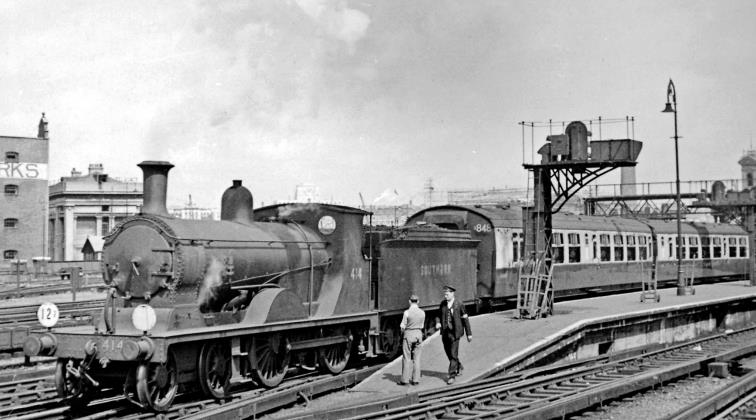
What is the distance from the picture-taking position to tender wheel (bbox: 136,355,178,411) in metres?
9.16

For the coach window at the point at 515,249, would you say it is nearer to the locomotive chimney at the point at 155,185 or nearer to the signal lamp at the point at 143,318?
the locomotive chimney at the point at 155,185

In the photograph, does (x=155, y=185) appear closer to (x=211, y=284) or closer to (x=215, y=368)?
(x=211, y=284)

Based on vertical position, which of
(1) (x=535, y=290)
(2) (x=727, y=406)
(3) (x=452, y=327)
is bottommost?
(2) (x=727, y=406)

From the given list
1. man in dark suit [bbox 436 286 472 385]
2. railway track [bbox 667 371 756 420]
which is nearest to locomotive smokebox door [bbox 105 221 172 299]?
man in dark suit [bbox 436 286 472 385]

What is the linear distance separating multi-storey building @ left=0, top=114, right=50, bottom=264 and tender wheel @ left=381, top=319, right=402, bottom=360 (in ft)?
121

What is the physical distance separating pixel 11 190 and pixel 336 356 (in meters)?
39.0

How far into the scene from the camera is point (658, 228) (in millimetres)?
28859

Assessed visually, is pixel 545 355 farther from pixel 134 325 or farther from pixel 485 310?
pixel 134 325

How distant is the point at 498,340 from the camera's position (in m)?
14.0

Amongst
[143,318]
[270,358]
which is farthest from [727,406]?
[143,318]

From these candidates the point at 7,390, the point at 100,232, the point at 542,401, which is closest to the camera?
the point at 542,401

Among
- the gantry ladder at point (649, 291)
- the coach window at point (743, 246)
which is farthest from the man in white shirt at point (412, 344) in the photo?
the coach window at point (743, 246)

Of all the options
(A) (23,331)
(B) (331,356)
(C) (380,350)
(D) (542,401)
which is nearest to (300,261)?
(B) (331,356)

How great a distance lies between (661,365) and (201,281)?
8.51 meters
